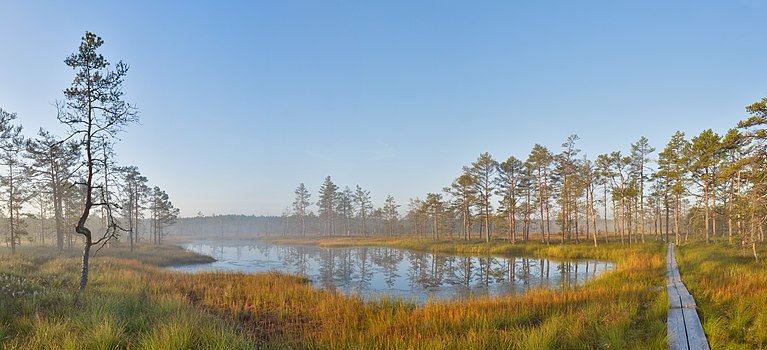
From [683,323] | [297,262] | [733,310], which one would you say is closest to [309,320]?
[683,323]

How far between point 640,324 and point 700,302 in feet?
12.4

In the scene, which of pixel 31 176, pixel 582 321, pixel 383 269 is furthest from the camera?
pixel 31 176

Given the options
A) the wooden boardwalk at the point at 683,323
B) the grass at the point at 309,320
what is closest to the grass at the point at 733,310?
the wooden boardwalk at the point at 683,323

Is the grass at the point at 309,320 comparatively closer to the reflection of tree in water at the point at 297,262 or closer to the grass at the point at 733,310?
the grass at the point at 733,310

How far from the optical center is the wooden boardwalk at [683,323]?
600 cm

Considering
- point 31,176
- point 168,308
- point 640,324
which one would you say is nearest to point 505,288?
point 640,324

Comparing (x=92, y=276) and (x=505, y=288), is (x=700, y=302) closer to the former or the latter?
(x=505, y=288)

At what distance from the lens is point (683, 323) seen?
23.8ft

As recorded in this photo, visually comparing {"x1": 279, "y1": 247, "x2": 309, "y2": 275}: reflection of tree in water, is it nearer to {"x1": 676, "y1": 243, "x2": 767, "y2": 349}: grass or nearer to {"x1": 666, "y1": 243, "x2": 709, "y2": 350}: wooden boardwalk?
{"x1": 666, "y1": 243, "x2": 709, "y2": 350}: wooden boardwalk

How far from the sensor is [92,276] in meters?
16.2

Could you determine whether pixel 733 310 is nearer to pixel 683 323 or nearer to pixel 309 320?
pixel 683 323

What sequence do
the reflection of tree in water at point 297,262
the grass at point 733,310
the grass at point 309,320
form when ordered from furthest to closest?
the reflection of tree in water at point 297,262 → the grass at point 733,310 → the grass at point 309,320

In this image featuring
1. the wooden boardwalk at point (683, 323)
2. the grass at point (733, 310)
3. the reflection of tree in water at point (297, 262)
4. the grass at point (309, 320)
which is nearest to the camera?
the grass at point (309, 320)

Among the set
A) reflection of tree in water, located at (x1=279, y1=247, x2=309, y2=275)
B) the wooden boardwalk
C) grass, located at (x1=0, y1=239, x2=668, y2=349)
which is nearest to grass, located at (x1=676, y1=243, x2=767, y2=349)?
the wooden boardwalk
